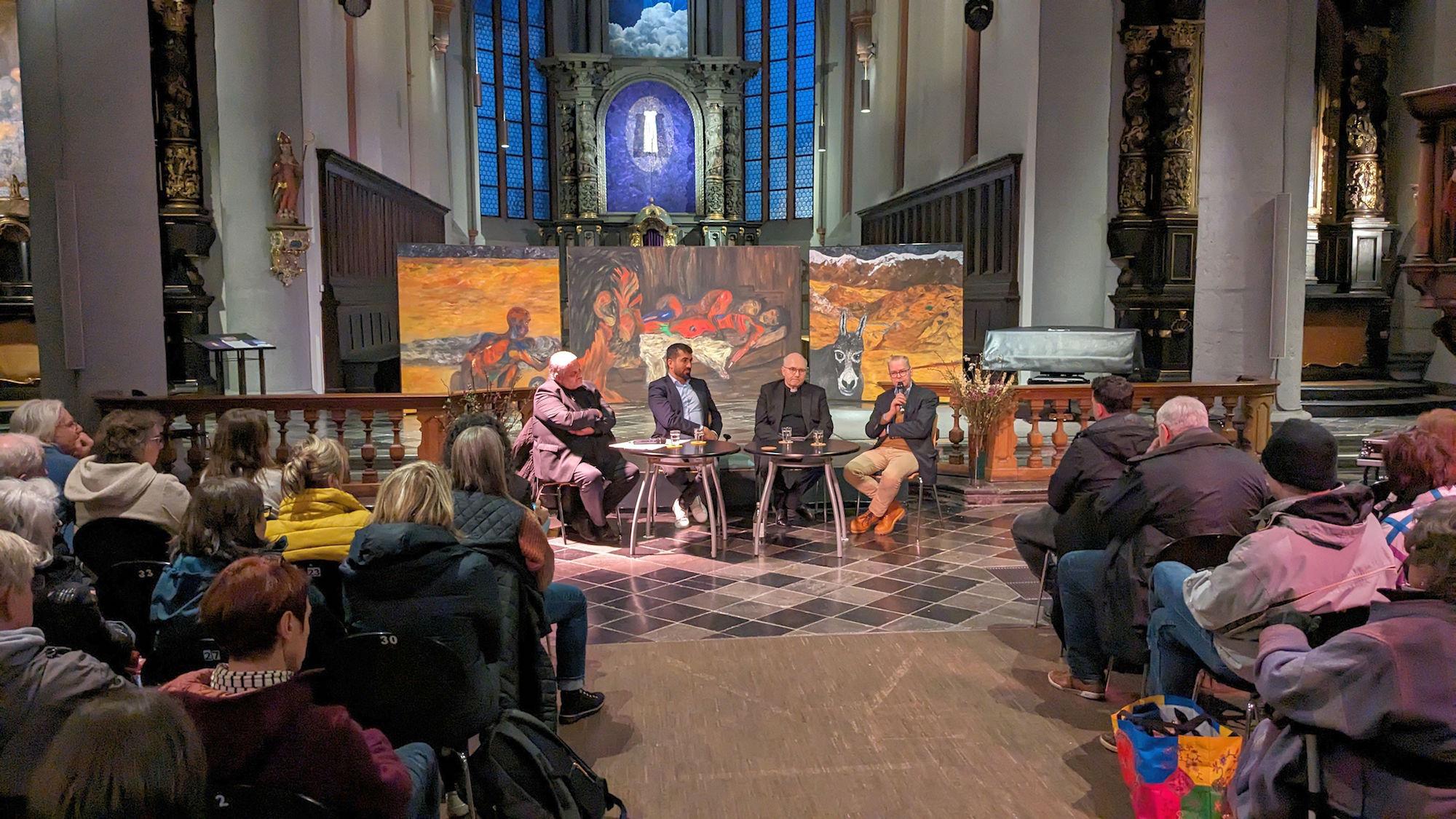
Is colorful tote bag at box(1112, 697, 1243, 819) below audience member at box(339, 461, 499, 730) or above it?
below

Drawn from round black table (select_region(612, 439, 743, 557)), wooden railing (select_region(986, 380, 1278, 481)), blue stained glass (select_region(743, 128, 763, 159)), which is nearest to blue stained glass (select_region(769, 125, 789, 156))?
blue stained glass (select_region(743, 128, 763, 159))

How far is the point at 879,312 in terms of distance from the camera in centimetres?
1115

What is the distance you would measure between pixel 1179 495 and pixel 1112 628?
1.83 ft

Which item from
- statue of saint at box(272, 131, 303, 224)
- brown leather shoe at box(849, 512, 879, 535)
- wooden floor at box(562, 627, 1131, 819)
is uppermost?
statue of saint at box(272, 131, 303, 224)

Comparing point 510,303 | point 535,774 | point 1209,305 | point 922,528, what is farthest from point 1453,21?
point 535,774

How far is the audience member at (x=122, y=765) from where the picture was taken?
4.70 feet

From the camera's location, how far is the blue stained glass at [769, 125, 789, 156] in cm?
2656

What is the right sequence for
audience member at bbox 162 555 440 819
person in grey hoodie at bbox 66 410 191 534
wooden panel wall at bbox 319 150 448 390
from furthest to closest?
wooden panel wall at bbox 319 150 448 390, person in grey hoodie at bbox 66 410 191 534, audience member at bbox 162 555 440 819

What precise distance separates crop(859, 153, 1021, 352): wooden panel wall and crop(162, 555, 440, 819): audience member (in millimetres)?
11976

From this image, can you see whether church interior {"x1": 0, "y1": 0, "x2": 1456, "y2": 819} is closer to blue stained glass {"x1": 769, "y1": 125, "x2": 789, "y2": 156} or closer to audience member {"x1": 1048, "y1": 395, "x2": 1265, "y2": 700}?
audience member {"x1": 1048, "y1": 395, "x2": 1265, "y2": 700}

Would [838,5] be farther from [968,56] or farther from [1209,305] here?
[1209,305]

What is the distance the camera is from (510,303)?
10703 mm

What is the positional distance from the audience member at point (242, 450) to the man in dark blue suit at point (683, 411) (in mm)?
3316

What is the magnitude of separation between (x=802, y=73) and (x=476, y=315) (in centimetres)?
1786
